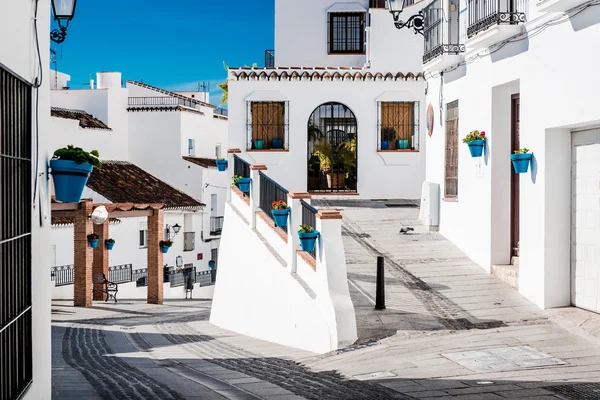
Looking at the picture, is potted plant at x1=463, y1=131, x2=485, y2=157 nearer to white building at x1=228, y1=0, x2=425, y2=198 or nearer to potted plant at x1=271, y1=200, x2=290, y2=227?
potted plant at x1=271, y1=200, x2=290, y2=227

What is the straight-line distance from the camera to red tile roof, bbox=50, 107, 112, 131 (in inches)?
1518

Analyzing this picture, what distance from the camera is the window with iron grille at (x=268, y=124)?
2312 centimetres

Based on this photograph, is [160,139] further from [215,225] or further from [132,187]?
[132,187]

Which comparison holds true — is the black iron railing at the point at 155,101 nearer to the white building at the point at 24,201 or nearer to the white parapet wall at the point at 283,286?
the white parapet wall at the point at 283,286

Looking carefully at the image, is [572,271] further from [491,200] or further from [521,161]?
[491,200]

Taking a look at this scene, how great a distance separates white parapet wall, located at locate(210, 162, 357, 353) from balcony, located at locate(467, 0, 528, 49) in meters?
3.99

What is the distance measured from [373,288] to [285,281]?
1.57m

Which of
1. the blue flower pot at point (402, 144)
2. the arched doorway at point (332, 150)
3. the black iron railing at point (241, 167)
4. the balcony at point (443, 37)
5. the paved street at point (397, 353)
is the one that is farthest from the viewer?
the arched doorway at point (332, 150)

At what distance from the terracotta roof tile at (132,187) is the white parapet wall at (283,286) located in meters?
18.1

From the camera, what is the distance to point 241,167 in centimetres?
1791

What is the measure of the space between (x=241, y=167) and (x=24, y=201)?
11372 millimetres

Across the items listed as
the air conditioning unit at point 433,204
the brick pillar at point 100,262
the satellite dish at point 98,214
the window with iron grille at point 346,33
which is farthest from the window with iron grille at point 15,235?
the window with iron grille at point 346,33

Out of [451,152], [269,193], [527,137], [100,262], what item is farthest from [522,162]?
[100,262]

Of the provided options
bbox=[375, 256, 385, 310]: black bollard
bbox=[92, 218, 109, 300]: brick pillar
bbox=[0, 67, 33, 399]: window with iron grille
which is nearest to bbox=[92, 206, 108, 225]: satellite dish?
bbox=[92, 218, 109, 300]: brick pillar
